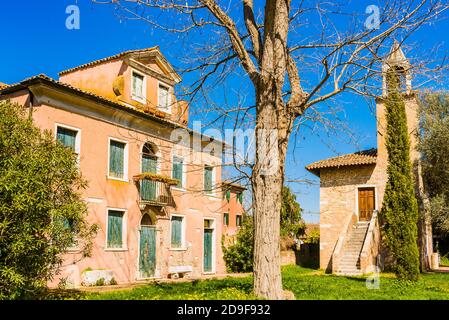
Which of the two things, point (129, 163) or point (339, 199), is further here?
point (339, 199)

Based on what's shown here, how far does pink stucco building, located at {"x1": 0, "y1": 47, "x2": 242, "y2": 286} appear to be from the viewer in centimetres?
1492

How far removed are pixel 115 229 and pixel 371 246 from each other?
1194cm

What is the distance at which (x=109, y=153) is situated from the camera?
16.8 m

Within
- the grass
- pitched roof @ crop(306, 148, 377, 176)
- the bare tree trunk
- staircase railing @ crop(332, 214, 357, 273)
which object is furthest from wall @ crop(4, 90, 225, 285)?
the grass

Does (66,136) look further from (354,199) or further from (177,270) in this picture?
(354,199)

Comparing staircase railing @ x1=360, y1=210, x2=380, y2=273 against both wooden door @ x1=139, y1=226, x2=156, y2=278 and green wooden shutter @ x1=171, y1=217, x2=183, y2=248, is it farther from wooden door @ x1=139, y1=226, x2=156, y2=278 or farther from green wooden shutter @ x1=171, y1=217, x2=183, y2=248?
wooden door @ x1=139, y1=226, x2=156, y2=278

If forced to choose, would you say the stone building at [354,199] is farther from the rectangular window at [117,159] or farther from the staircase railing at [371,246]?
the rectangular window at [117,159]

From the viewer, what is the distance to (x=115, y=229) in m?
16.8

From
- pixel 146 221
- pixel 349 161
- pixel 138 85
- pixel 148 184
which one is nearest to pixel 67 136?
pixel 148 184

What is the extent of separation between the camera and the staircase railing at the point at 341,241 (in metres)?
21.7

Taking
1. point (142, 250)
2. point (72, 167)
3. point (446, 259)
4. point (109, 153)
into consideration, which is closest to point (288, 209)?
point (446, 259)

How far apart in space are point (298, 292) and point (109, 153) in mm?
8515

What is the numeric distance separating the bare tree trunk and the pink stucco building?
481 centimetres
